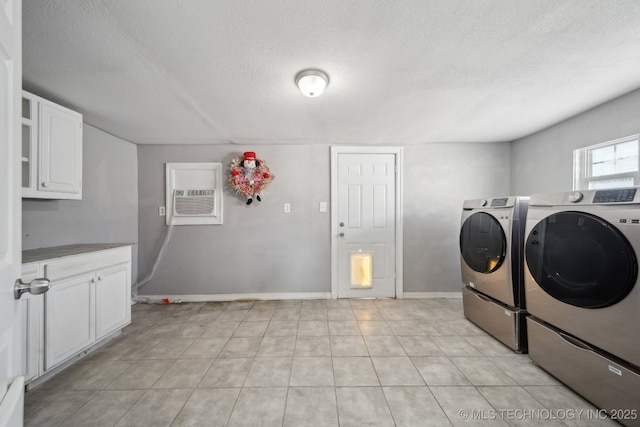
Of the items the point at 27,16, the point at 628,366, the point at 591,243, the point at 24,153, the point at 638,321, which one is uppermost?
the point at 27,16

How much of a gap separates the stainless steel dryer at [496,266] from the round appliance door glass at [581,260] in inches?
9.6

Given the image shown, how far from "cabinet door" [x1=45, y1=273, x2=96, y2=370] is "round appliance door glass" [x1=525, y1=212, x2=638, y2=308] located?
3285 mm

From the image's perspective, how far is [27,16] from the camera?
3.79 feet

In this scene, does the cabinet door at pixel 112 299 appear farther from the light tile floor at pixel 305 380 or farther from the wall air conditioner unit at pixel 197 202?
the wall air conditioner unit at pixel 197 202

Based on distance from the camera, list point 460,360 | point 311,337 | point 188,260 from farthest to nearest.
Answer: point 188,260
point 311,337
point 460,360

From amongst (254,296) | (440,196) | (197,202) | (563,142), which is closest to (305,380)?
(254,296)

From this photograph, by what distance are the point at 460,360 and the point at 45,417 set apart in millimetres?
2684

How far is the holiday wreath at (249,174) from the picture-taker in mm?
2981

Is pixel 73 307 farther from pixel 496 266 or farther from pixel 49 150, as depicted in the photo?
pixel 496 266

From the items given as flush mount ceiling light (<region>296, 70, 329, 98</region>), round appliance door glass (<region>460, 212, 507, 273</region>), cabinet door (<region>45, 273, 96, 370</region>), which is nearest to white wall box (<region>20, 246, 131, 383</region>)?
cabinet door (<region>45, 273, 96, 370</region>)

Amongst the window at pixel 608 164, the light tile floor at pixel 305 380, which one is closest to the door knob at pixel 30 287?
the light tile floor at pixel 305 380

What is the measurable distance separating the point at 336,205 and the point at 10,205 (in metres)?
2.74

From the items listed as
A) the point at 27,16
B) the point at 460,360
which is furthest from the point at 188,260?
the point at 460,360

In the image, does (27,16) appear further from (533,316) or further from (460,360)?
(533,316)
